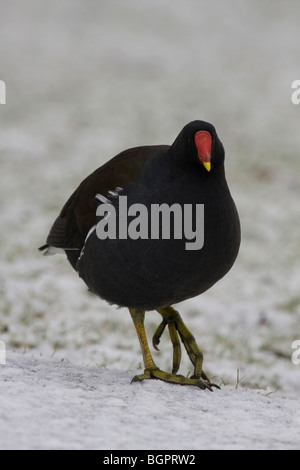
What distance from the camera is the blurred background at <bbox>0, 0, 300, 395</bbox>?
746 cm

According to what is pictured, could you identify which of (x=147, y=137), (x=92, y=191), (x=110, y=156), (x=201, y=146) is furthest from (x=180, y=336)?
(x=147, y=137)

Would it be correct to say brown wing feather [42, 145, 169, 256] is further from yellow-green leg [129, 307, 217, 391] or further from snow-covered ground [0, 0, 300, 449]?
snow-covered ground [0, 0, 300, 449]

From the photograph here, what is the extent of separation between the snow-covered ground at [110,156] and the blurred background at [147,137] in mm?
38

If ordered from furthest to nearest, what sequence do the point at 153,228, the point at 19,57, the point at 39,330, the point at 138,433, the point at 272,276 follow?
the point at 19,57
the point at 272,276
the point at 39,330
the point at 153,228
the point at 138,433

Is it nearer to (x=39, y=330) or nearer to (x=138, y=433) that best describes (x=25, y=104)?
(x=39, y=330)

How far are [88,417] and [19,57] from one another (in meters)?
21.6

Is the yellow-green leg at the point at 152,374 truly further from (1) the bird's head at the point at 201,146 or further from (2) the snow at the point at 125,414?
(1) the bird's head at the point at 201,146

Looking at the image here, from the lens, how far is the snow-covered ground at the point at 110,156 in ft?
11.7

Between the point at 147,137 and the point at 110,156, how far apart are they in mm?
1668

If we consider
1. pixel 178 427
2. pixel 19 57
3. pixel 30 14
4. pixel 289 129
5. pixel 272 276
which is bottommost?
pixel 178 427

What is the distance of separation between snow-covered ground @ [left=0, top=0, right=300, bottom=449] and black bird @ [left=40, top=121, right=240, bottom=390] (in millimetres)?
632

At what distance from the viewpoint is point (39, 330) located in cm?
700

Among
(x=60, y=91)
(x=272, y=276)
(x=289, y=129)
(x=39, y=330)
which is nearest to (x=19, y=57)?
(x=60, y=91)

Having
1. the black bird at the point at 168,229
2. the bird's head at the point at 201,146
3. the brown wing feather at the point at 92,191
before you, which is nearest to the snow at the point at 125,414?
the black bird at the point at 168,229
